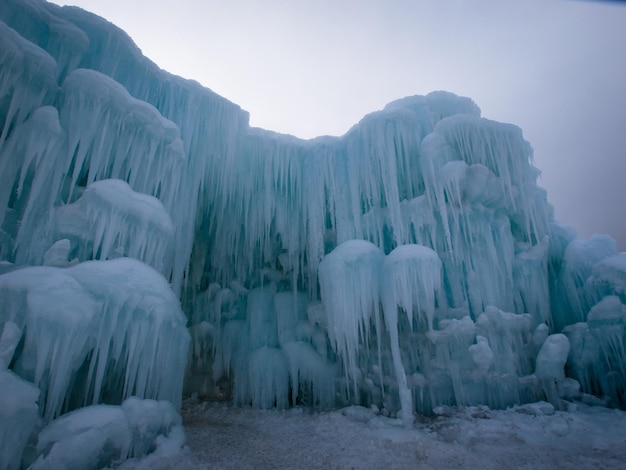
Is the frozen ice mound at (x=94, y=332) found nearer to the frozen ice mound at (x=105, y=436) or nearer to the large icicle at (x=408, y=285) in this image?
the frozen ice mound at (x=105, y=436)

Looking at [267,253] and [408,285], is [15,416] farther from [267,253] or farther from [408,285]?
Result: [267,253]

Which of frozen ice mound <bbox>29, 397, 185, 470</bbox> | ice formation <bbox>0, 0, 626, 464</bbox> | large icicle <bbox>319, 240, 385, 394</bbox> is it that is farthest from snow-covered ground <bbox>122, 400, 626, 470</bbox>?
large icicle <bbox>319, 240, 385, 394</bbox>

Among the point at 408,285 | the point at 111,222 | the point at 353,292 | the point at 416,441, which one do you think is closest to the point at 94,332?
the point at 111,222

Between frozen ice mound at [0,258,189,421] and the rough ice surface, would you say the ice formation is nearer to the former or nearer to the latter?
frozen ice mound at [0,258,189,421]

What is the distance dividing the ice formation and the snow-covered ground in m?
0.81

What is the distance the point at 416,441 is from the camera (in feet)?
20.1

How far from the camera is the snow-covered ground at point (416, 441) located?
16.8ft

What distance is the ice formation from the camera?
17.4ft

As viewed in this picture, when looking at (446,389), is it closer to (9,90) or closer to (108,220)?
(108,220)

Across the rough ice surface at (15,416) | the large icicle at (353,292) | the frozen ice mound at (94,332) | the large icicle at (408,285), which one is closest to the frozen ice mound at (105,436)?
the rough ice surface at (15,416)

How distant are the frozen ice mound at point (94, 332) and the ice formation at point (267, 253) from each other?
3 centimetres

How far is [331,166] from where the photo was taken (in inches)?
424

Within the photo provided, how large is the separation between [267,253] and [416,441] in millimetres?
7346

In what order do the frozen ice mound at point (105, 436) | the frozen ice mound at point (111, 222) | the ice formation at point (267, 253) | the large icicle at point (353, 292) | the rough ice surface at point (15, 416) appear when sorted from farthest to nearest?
1. the large icicle at point (353, 292)
2. the frozen ice mound at point (111, 222)
3. the ice formation at point (267, 253)
4. the frozen ice mound at point (105, 436)
5. the rough ice surface at point (15, 416)
